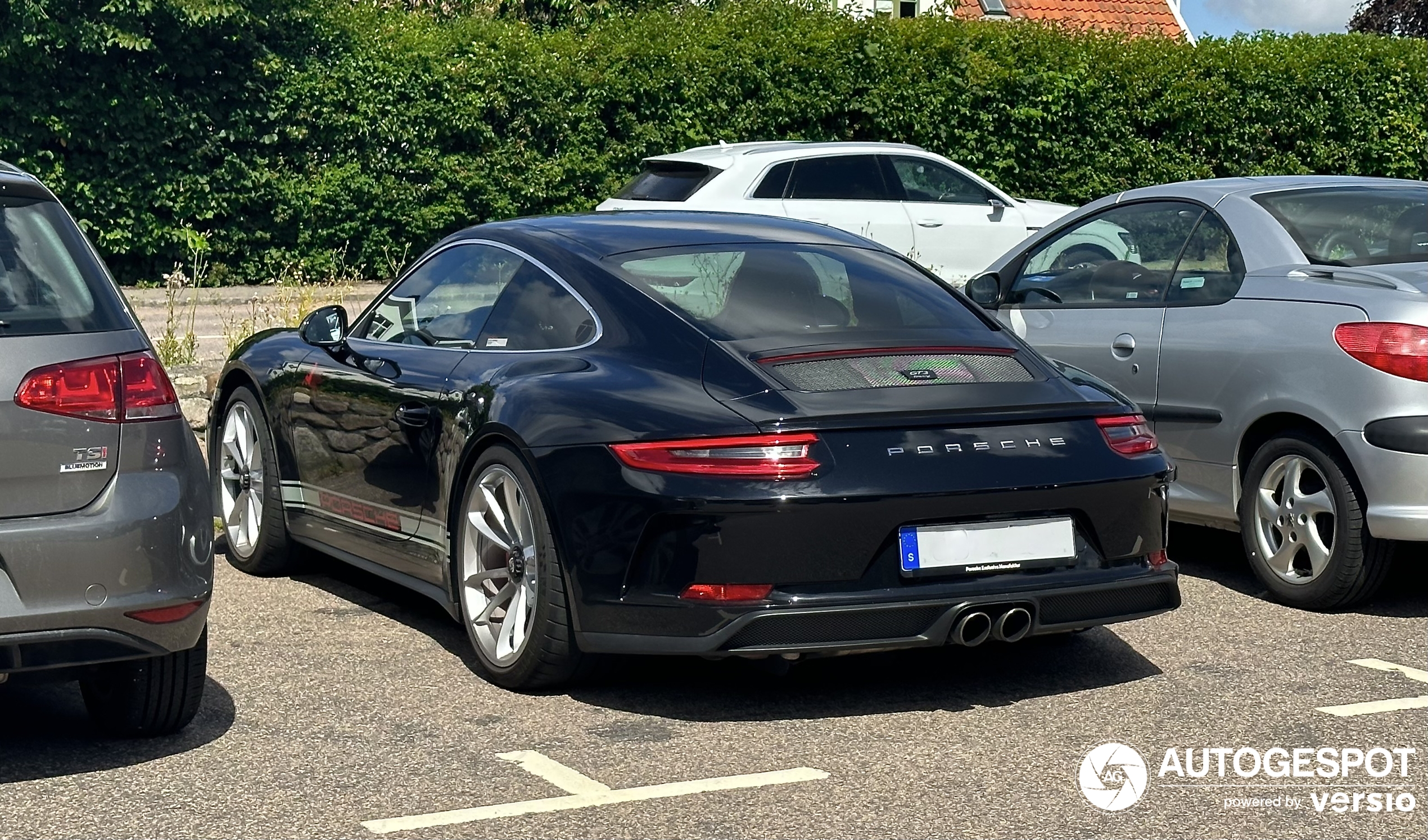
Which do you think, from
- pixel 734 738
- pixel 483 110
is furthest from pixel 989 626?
pixel 483 110

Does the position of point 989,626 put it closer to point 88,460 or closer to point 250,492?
point 88,460

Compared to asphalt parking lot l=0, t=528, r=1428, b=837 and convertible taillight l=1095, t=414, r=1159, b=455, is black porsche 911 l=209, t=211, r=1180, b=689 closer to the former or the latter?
convertible taillight l=1095, t=414, r=1159, b=455

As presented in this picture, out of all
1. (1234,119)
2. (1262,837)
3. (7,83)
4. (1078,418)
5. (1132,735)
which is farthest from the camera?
(1234,119)

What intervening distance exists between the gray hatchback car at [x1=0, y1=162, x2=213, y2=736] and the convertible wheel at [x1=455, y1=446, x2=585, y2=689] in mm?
976

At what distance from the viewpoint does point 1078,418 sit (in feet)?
17.9

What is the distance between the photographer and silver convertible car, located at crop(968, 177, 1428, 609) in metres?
6.48

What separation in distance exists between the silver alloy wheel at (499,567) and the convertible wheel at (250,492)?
1.73m

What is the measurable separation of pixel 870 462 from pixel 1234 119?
19479 mm

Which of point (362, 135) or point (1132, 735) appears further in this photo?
Answer: point (362, 135)

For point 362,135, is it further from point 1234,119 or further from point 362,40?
point 1234,119

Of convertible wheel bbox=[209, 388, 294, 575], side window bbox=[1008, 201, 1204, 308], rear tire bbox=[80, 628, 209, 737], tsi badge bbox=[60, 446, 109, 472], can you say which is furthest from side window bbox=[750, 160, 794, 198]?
tsi badge bbox=[60, 446, 109, 472]

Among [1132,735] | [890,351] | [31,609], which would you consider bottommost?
[1132,735]

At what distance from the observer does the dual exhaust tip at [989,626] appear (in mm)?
5172

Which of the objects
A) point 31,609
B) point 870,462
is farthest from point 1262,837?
point 31,609
